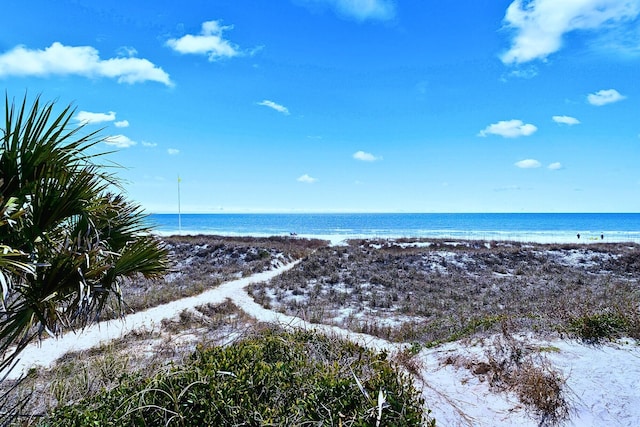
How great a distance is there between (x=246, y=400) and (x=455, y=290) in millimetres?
→ 13641

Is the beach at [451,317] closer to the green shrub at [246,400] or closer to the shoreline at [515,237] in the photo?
the green shrub at [246,400]

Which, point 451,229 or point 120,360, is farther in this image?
point 451,229

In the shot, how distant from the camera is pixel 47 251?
10.8 feet

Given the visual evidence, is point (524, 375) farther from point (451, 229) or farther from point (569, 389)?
point (451, 229)

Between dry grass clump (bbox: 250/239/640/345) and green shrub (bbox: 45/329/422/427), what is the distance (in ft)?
15.4

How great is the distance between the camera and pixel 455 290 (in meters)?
15.2

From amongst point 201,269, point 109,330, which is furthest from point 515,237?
point 109,330

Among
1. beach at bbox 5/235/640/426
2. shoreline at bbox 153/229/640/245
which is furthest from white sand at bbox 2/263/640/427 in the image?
shoreline at bbox 153/229/640/245

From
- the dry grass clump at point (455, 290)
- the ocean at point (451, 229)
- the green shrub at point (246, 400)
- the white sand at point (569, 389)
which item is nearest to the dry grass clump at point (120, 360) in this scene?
the green shrub at point (246, 400)

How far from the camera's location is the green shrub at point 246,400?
2842 mm

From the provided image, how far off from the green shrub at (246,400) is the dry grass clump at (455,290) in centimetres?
470

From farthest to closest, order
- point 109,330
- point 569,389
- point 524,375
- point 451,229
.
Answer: point 451,229, point 109,330, point 524,375, point 569,389

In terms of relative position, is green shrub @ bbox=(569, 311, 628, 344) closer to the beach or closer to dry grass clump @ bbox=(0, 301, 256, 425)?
the beach

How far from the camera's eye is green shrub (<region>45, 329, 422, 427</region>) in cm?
284
